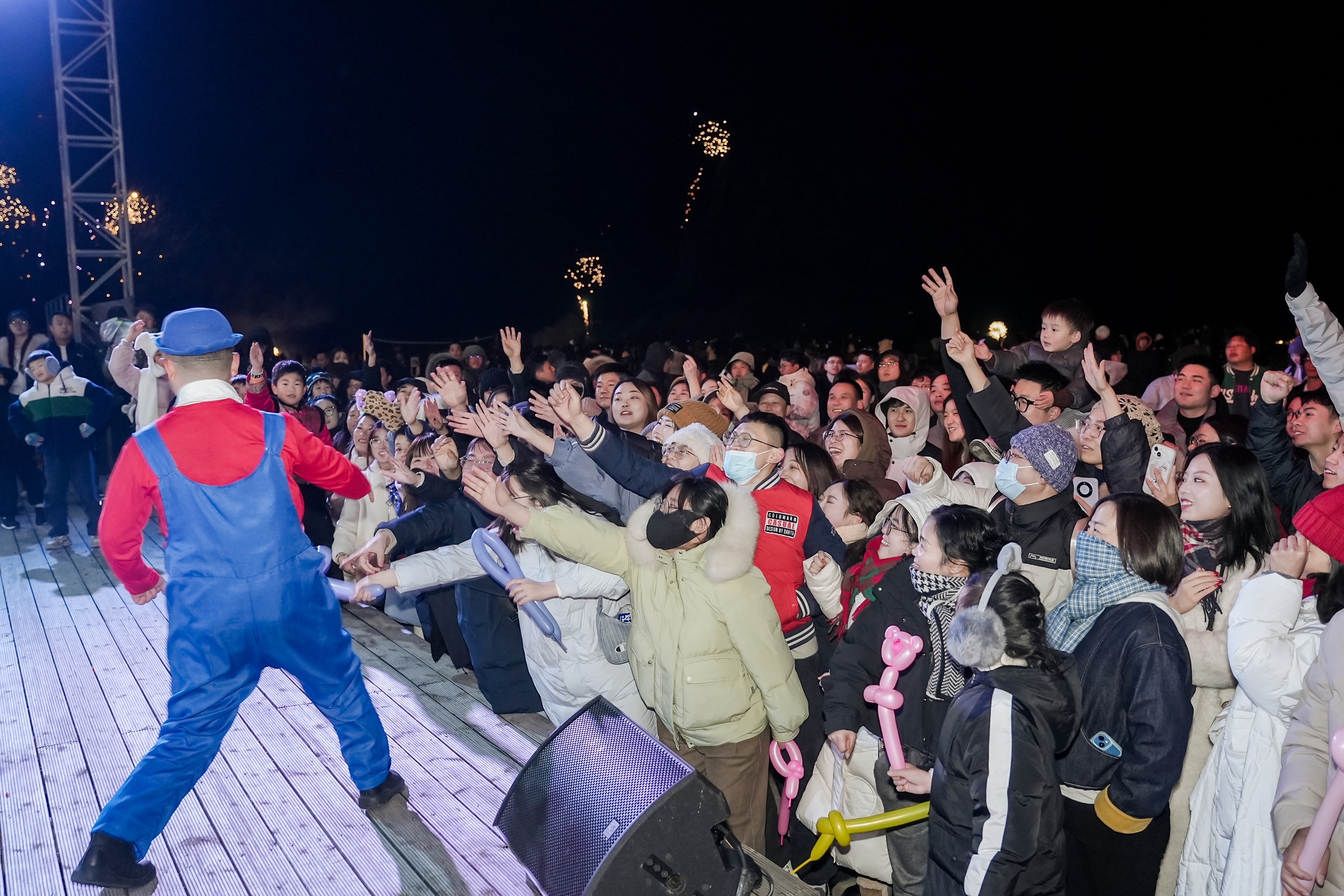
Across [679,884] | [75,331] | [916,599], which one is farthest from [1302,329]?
[75,331]

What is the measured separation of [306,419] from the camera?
7.10 meters

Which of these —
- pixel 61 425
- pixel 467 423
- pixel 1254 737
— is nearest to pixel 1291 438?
pixel 1254 737

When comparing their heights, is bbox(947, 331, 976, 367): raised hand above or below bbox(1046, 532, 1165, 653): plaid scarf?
above

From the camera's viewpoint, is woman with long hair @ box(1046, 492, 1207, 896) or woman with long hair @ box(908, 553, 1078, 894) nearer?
woman with long hair @ box(908, 553, 1078, 894)

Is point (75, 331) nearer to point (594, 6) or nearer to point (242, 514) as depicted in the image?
point (242, 514)

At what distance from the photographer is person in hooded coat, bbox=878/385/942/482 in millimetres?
5570

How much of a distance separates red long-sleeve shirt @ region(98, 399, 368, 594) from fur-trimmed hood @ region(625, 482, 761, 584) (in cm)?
118

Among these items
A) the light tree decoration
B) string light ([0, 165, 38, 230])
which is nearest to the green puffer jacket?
string light ([0, 165, 38, 230])

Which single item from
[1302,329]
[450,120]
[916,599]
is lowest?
[916,599]

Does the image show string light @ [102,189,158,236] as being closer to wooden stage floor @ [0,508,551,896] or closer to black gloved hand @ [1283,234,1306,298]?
wooden stage floor @ [0,508,551,896]

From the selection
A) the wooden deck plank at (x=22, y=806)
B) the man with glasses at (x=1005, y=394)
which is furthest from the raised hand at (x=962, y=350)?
the wooden deck plank at (x=22, y=806)

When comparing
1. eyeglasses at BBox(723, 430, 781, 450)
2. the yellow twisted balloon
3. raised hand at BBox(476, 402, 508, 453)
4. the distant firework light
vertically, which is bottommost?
the yellow twisted balloon

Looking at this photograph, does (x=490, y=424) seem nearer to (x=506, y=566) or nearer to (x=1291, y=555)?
(x=506, y=566)

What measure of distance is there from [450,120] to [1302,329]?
26.6m
